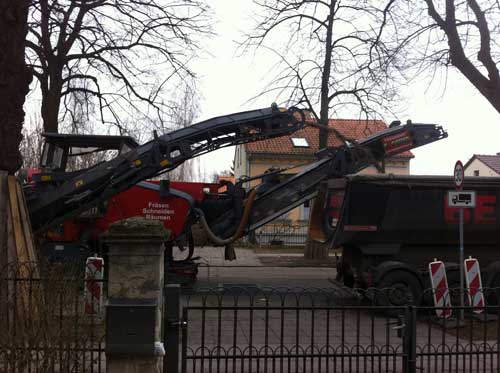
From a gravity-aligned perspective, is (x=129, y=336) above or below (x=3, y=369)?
above

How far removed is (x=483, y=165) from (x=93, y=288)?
56.2 meters

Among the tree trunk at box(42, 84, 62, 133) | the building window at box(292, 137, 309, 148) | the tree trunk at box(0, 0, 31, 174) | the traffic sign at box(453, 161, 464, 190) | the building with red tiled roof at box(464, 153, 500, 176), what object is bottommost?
the traffic sign at box(453, 161, 464, 190)

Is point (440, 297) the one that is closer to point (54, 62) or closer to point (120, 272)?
point (120, 272)

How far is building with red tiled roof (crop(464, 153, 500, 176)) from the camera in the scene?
52963 millimetres

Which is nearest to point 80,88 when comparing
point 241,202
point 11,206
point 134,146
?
point 134,146

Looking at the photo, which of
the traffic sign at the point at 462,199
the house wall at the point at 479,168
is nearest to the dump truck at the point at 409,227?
the traffic sign at the point at 462,199

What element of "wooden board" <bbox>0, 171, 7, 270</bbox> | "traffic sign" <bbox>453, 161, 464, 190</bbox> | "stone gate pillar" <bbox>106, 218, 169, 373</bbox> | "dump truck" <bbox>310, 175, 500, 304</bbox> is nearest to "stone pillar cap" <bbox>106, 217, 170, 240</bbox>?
"stone gate pillar" <bbox>106, 218, 169, 373</bbox>

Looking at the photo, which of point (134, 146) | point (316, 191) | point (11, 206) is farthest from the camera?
point (316, 191)

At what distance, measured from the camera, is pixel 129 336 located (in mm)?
4625

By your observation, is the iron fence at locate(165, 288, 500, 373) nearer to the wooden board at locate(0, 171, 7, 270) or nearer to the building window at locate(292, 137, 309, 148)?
the wooden board at locate(0, 171, 7, 270)

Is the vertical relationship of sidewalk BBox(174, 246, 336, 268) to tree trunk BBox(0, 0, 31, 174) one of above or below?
below

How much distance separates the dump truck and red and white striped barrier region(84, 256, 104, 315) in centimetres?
446

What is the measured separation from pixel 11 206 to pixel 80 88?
10172 millimetres

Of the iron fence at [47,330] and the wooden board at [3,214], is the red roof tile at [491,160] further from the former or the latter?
the iron fence at [47,330]
